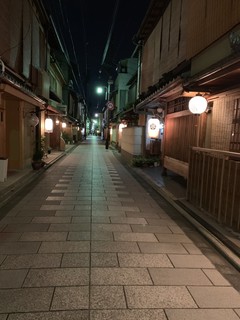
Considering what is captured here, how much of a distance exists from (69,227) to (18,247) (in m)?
1.53

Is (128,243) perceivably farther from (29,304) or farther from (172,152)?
(172,152)

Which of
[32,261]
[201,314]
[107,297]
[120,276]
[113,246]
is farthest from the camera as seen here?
[113,246]

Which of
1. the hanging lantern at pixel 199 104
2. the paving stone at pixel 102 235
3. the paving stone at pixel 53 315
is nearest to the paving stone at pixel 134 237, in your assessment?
the paving stone at pixel 102 235

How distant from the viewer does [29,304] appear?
3.84 meters

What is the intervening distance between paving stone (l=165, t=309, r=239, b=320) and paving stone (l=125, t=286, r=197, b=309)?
11cm

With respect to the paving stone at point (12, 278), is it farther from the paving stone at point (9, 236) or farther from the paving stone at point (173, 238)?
the paving stone at point (173, 238)

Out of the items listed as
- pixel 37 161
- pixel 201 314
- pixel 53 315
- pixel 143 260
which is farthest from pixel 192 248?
pixel 37 161

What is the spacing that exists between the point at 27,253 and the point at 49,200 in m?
4.33

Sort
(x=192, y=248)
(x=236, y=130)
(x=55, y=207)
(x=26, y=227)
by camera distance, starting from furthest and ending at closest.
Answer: (x=55, y=207)
(x=236, y=130)
(x=26, y=227)
(x=192, y=248)

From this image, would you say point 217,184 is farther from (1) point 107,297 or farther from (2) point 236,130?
(1) point 107,297

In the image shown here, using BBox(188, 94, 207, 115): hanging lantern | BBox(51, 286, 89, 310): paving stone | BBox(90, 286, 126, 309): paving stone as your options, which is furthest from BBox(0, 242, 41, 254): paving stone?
BBox(188, 94, 207, 115): hanging lantern

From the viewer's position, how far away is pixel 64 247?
5793 mm

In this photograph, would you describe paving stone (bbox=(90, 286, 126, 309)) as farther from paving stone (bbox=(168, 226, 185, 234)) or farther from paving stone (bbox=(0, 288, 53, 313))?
paving stone (bbox=(168, 226, 185, 234))

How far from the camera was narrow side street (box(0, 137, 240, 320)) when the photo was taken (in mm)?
3812
